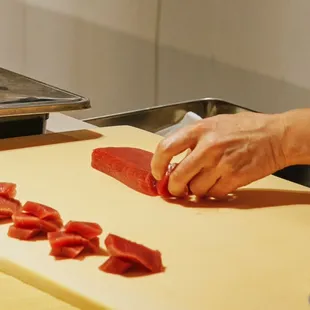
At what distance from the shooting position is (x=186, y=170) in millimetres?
1062

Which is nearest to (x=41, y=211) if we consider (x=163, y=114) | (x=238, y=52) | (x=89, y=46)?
(x=163, y=114)

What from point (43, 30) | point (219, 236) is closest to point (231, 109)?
point (219, 236)

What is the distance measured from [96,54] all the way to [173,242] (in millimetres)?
1134

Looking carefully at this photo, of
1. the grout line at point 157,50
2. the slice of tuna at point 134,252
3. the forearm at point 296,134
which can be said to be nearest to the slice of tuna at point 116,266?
the slice of tuna at point 134,252

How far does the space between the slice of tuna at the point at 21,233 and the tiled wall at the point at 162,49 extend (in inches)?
32.1

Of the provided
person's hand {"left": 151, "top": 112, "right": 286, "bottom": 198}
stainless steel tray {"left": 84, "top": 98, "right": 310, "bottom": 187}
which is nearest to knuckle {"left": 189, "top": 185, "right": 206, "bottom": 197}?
person's hand {"left": 151, "top": 112, "right": 286, "bottom": 198}

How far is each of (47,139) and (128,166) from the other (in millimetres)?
207

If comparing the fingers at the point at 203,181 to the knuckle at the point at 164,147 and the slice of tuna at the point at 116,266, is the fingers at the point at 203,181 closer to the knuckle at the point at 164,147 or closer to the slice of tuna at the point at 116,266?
the knuckle at the point at 164,147

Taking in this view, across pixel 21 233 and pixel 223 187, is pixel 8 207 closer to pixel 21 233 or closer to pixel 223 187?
pixel 21 233

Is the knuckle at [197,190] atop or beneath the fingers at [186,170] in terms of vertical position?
beneath

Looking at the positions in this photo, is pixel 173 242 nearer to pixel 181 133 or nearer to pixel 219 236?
pixel 219 236

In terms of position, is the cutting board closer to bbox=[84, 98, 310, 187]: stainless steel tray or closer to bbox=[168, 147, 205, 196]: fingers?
bbox=[168, 147, 205, 196]: fingers

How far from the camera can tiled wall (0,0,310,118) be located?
1600mm

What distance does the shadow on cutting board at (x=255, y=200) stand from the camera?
1.07 metres
